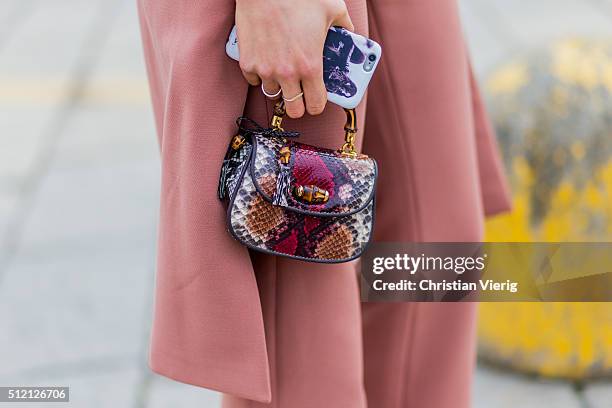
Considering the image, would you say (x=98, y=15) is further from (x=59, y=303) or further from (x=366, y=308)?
(x=366, y=308)

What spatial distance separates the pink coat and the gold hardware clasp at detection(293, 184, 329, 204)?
9 cm

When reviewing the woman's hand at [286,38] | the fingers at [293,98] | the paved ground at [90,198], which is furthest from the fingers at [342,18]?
the paved ground at [90,198]

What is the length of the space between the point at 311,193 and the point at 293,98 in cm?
14

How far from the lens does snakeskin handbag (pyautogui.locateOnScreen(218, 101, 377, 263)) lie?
126 cm

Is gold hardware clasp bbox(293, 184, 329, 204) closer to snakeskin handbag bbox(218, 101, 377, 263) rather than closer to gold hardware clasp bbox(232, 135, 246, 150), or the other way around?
snakeskin handbag bbox(218, 101, 377, 263)

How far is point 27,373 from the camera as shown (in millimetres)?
2506

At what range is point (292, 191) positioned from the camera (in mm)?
1282

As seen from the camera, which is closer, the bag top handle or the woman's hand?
the woman's hand

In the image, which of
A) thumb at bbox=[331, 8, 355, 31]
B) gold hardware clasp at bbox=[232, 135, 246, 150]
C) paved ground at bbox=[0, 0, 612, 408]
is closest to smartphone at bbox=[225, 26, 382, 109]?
thumb at bbox=[331, 8, 355, 31]

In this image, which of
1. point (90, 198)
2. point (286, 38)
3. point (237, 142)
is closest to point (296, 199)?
point (237, 142)

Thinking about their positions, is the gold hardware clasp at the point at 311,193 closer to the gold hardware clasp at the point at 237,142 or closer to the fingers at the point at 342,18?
the gold hardware clasp at the point at 237,142

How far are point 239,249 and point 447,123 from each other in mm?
471

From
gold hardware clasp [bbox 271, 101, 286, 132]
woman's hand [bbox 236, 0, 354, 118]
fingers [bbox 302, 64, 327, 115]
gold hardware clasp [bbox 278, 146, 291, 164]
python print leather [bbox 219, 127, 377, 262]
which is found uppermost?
woman's hand [bbox 236, 0, 354, 118]

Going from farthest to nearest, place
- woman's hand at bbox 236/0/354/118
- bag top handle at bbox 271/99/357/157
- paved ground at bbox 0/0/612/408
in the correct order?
1. paved ground at bbox 0/0/612/408
2. bag top handle at bbox 271/99/357/157
3. woman's hand at bbox 236/0/354/118
